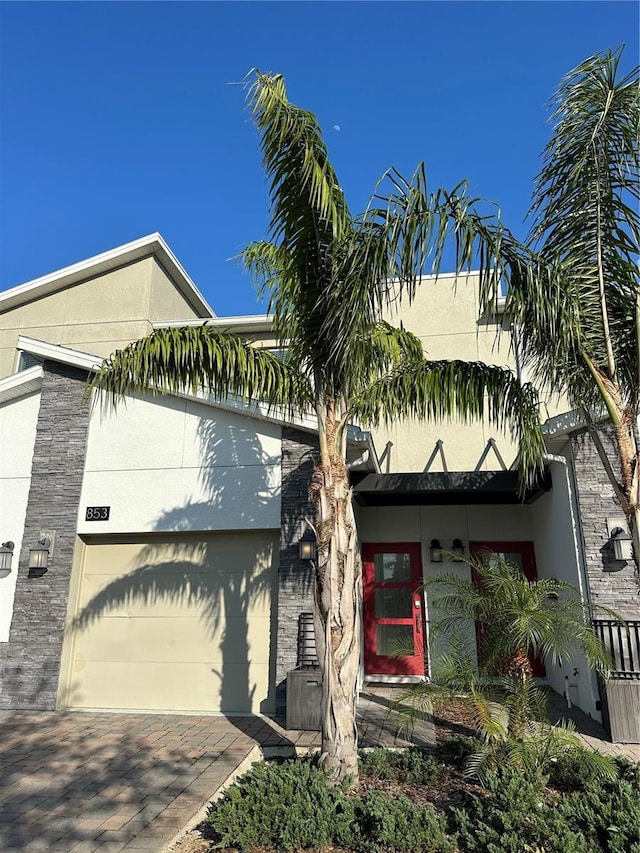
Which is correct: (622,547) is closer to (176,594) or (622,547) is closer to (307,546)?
(307,546)

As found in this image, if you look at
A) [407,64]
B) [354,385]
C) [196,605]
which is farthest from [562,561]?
[407,64]

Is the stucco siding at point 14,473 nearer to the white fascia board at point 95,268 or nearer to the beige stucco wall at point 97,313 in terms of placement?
the beige stucco wall at point 97,313

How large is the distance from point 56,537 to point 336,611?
5.83 metres

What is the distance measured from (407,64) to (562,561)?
780 centimetres

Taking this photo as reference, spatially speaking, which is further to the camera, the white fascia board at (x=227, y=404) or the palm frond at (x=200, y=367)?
the white fascia board at (x=227, y=404)

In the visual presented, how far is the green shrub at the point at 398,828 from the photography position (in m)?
3.77

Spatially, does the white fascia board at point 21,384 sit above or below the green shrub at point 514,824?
above

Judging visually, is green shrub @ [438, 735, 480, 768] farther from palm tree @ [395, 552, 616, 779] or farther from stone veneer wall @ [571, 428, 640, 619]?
stone veneer wall @ [571, 428, 640, 619]

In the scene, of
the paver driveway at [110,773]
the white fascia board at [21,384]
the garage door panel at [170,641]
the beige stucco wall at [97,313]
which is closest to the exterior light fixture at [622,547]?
the paver driveway at [110,773]

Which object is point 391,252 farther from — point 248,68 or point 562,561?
point 562,561

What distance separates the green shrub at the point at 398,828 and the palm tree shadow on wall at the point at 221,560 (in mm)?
4114

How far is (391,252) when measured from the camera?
15.2ft

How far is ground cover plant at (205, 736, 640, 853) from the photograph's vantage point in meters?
3.75

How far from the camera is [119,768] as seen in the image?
5.81 m
